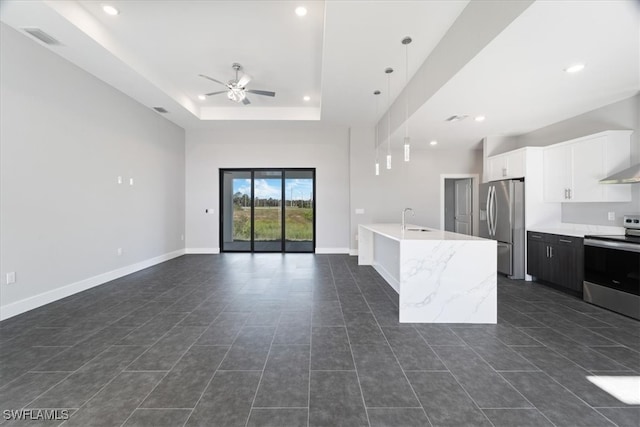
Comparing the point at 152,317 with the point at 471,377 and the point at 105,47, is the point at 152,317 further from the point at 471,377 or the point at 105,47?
the point at 105,47

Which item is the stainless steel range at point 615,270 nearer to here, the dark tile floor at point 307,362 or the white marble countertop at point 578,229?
the dark tile floor at point 307,362

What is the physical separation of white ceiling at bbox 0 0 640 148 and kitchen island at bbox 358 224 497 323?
75.2 inches

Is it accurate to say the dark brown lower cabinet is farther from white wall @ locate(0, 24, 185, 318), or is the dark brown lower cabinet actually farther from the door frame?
white wall @ locate(0, 24, 185, 318)

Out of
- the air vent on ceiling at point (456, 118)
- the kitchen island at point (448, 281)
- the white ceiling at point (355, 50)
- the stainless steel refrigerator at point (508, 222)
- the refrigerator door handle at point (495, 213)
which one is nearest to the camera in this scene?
the white ceiling at point (355, 50)

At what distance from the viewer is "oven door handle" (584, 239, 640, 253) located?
2.97 meters

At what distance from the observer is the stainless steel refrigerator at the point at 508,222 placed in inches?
180

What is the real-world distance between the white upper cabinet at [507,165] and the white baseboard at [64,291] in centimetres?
718

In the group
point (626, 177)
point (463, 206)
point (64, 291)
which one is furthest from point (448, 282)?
point (64, 291)

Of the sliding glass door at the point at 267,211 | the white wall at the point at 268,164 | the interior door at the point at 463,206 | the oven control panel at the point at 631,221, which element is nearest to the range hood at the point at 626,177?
the oven control panel at the point at 631,221

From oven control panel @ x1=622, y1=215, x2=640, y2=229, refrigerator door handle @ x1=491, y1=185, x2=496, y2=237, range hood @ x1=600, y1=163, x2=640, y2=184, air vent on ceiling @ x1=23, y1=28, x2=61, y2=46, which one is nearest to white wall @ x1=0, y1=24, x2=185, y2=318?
air vent on ceiling @ x1=23, y1=28, x2=61, y2=46

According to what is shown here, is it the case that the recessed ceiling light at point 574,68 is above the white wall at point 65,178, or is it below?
above

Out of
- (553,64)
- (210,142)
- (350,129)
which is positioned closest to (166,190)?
(210,142)

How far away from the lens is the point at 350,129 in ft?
22.5

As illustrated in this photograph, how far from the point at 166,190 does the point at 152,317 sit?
3.97m
